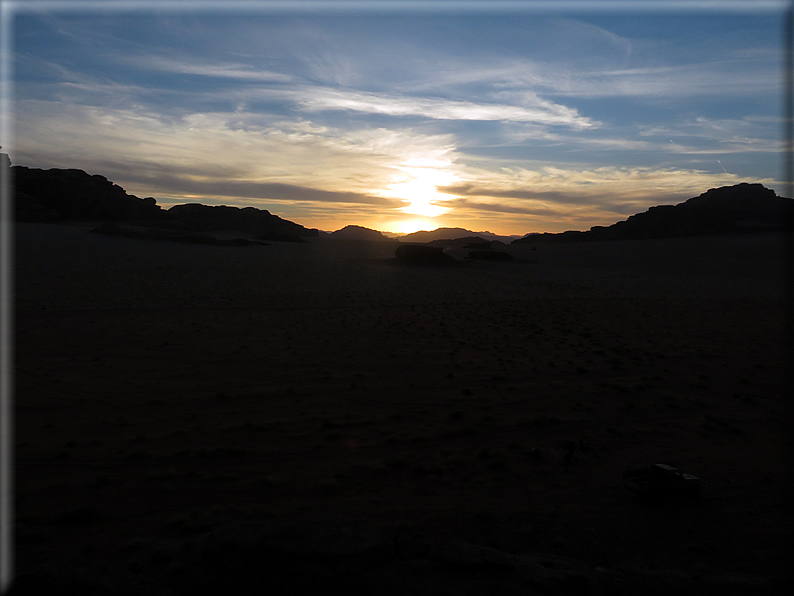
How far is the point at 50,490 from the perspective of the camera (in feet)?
14.5

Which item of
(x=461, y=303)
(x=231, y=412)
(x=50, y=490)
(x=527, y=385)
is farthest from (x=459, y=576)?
(x=461, y=303)

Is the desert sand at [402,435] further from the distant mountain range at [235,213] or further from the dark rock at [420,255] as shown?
the distant mountain range at [235,213]

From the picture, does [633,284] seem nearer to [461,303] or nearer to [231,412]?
[461,303]

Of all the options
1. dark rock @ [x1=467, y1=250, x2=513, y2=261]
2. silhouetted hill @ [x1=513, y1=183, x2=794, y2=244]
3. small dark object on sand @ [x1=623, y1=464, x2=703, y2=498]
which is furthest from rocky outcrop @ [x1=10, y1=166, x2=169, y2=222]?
silhouetted hill @ [x1=513, y1=183, x2=794, y2=244]

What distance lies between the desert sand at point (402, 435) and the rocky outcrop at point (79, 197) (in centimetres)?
4566

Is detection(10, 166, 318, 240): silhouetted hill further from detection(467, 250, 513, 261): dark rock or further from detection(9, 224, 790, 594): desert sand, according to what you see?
detection(9, 224, 790, 594): desert sand

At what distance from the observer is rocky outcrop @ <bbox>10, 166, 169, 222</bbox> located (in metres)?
51.0

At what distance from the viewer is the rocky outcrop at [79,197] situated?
5103cm

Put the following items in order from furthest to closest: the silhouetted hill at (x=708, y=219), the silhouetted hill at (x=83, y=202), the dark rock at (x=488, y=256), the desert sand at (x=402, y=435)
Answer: the silhouetted hill at (x=708, y=219) → the silhouetted hill at (x=83, y=202) → the dark rock at (x=488, y=256) → the desert sand at (x=402, y=435)

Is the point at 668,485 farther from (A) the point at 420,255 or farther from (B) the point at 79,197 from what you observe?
(B) the point at 79,197

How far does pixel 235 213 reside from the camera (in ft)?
210

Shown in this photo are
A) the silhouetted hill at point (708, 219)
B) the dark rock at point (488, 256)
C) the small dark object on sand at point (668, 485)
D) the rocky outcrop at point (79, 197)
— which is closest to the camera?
the small dark object on sand at point (668, 485)

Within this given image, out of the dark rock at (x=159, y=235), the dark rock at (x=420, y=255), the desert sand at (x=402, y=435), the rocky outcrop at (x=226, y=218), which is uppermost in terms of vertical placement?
the rocky outcrop at (x=226, y=218)

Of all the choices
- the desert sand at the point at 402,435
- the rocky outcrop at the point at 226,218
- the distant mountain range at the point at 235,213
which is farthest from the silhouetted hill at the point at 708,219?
the desert sand at the point at 402,435
